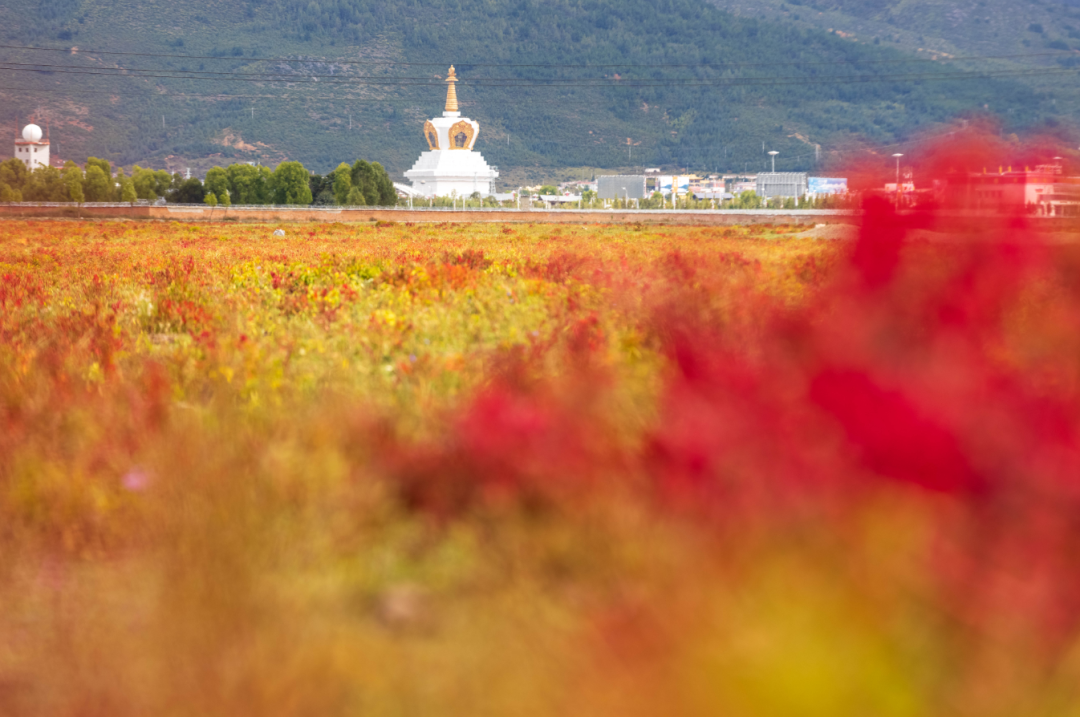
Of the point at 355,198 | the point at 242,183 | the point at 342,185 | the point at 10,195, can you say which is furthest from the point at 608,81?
the point at 10,195

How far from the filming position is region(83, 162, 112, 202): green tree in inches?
2063

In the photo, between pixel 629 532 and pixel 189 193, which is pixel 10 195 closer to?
pixel 189 193

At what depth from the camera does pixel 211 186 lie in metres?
60.7

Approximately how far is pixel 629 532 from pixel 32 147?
109314mm

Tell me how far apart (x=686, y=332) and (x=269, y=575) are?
1.37 metres

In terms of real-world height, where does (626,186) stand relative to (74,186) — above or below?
above

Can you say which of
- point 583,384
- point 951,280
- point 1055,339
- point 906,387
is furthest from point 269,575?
point 1055,339

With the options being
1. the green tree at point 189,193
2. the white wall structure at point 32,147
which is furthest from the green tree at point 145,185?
the white wall structure at point 32,147

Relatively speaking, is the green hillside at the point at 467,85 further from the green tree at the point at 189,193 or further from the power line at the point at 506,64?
the green tree at the point at 189,193

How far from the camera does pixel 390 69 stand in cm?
14138

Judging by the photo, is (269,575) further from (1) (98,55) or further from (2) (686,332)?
(1) (98,55)

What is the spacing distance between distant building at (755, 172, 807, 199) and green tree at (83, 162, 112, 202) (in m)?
41.8

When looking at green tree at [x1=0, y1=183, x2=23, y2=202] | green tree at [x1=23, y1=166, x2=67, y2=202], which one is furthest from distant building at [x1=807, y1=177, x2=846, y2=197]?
green tree at [x1=0, y1=183, x2=23, y2=202]

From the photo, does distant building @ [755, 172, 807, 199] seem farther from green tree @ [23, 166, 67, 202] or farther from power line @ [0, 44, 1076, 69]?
power line @ [0, 44, 1076, 69]
